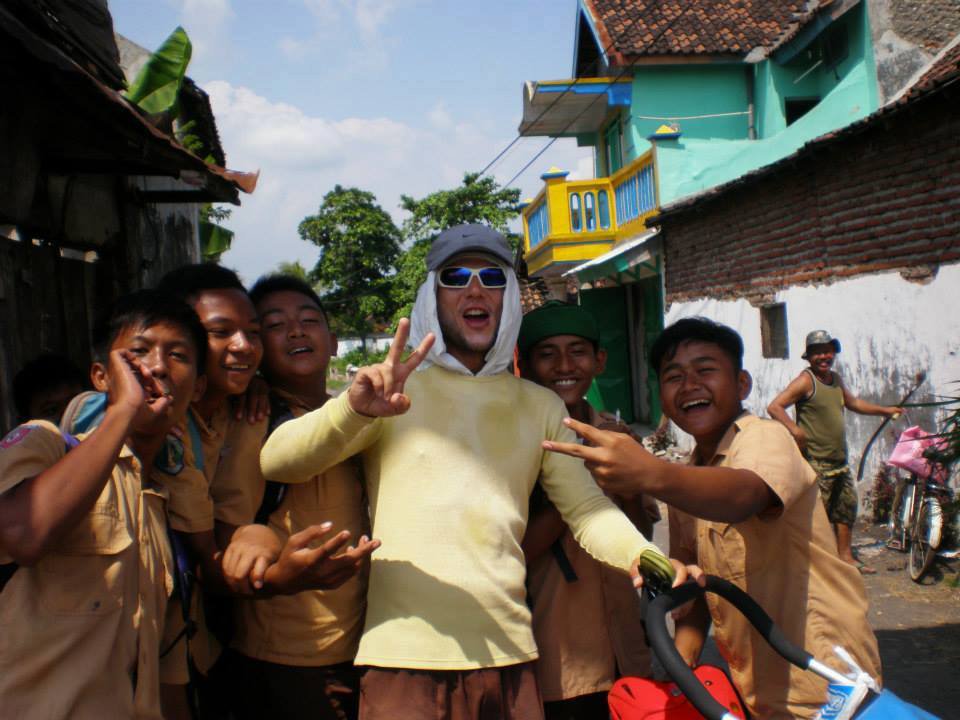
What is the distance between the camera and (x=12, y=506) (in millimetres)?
1475

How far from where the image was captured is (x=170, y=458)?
1978 millimetres

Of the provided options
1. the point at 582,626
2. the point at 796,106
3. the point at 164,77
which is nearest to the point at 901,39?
the point at 796,106

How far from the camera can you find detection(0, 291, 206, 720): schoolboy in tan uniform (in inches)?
59.0

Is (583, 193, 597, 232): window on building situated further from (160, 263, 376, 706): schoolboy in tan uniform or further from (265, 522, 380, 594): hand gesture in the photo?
(265, 522, 380, 594): hand gesture

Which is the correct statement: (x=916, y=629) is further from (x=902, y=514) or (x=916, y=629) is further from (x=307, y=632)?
(x=307, y=632)

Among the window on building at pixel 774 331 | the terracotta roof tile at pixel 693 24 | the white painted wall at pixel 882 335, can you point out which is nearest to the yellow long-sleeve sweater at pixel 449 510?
the white painted wall at pixel 882 335

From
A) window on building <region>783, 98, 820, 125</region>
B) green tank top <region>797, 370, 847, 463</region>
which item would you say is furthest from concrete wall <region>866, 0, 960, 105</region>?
green tank top <region>797, 370, 847, 463</region>

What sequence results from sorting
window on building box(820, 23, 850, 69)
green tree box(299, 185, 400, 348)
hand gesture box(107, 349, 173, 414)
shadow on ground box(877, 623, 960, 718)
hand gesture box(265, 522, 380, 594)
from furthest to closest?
green tree box(299, 185, 400, 348)
window on building box(820, 23, 850, 69)
shadow on ground box(877, 623, 960, 718)
hand gesture box(265, 522, 380, 594)
hand gesture box(107, 349, 173, 414)

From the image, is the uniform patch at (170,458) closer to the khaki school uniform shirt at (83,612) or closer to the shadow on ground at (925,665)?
the khaki school uniform shirt at (83,612)

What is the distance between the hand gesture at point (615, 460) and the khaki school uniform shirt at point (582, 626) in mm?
533

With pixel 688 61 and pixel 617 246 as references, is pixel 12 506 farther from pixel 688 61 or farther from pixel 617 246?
pixel 688 61

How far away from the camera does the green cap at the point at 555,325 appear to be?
2.72 meters

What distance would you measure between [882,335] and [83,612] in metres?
6.72

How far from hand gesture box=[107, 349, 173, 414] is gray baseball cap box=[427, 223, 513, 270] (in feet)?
2.70
